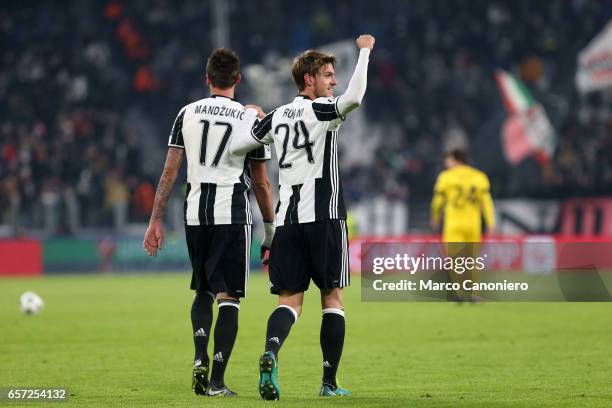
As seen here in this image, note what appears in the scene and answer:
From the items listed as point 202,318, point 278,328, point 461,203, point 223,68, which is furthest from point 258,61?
point 278,328

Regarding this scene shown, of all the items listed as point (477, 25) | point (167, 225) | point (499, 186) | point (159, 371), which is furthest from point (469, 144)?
point (159, 371)

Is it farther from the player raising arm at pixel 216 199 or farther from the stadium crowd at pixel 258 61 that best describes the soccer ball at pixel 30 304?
the stadium crowd at pixel 258 61

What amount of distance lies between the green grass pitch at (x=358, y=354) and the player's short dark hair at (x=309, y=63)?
188 centimetres

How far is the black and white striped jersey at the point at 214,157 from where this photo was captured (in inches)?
290

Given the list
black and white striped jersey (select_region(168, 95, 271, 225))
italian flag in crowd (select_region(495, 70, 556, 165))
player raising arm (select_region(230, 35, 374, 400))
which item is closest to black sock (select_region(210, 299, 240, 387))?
player raising arm (select_region(230, 35, 374, 400))

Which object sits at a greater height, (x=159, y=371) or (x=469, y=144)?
(x=469, y=144)

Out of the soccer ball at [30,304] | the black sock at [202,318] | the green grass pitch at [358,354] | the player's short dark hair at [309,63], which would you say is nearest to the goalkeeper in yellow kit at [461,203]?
the green grass pitch at [358,354]

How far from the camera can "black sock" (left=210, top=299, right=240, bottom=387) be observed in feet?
23.6

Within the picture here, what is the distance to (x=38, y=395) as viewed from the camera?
23.5ft

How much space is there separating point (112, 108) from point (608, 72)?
1149 cm

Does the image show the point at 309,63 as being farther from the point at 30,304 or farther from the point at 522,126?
the point at 522,126

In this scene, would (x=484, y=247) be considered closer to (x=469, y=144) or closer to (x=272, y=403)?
(x=469, y=144)

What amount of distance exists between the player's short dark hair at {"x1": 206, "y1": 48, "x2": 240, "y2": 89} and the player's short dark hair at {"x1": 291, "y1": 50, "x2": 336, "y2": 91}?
0.49 meters

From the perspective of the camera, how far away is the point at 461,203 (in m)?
16.2
